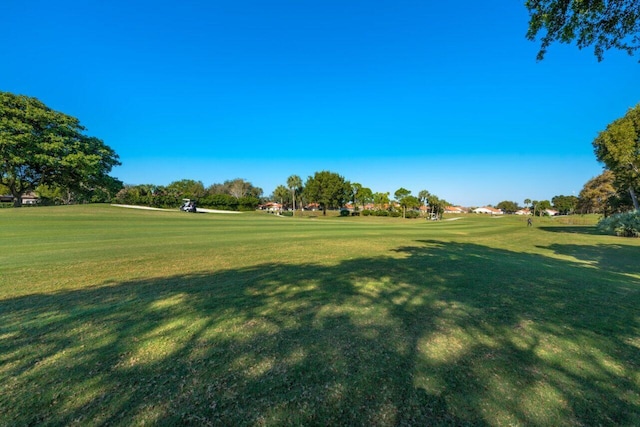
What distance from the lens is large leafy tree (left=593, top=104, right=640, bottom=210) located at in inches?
861

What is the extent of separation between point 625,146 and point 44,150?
5661cm

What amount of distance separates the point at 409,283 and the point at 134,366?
4890mm

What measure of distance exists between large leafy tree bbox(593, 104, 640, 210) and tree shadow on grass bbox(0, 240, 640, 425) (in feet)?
86.2

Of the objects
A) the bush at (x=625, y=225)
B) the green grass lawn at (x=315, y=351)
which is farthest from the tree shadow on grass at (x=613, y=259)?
the bush at (x=625, y=225)

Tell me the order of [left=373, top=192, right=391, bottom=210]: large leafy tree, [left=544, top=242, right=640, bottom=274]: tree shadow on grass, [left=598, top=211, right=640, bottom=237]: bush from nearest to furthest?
[left=544, top=242, right=640, bottom=274]: tree shadow on grass → [left=598, top=211, right=640, bottom=237]: bush → [left=373, top=192, right=391, bottom=210]: large leafy tree

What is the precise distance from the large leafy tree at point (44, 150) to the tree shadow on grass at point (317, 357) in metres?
37.3

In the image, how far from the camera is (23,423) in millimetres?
1869

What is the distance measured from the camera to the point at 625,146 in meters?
21.9

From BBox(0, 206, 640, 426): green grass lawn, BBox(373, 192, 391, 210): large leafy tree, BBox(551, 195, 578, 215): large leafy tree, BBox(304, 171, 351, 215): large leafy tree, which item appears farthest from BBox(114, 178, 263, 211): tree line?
BBox(551, 195, 578, 215): large leafy tree

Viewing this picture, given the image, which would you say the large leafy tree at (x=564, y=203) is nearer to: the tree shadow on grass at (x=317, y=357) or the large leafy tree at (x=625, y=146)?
the large leafy tree at (x=625, y=146)

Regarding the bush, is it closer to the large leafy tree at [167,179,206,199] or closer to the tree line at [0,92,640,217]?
the tree line at [0,92,640,217]

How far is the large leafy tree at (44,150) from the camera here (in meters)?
28.9

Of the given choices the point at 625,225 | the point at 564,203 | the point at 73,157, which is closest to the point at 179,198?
the point at 73,157

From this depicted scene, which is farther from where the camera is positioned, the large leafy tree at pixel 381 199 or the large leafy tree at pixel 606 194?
the large leafy tree at pixel 381 199
